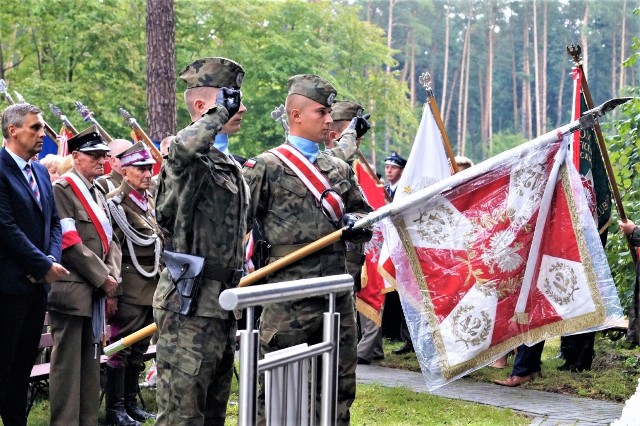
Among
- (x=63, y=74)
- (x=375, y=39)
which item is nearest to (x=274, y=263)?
(x=63, y=74)

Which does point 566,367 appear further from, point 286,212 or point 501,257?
point 286,212

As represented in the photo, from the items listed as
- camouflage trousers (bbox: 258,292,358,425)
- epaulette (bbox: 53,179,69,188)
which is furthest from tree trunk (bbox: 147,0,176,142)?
camouflage trousers (bbox: 258,292,358,425)

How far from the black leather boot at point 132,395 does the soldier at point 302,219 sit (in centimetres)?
241

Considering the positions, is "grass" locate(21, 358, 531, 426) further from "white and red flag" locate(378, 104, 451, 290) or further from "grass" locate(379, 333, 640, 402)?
"white and red flag" locate(378, 104, 451, 290)

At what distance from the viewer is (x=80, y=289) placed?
712 cm

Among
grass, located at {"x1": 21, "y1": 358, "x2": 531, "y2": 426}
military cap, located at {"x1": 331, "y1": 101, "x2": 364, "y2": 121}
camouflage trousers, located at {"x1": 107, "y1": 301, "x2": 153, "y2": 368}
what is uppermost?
military cap, located at {"x1": 331, "y1": 101, "x2": 364, "y2": 121}

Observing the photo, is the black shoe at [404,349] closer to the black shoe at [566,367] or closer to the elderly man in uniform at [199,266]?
the black shoe at [566,367]

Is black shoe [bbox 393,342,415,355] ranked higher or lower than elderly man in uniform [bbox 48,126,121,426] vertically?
lower

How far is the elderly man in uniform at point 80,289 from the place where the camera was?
7.11 metres

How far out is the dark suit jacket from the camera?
6.34m

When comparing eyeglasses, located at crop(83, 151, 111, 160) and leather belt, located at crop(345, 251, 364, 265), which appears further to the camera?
leather belt, located at crop(345, 251, 364, 265)

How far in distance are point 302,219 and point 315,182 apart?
24 cm

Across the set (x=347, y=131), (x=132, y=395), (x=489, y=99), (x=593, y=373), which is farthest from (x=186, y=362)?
(x=489, y=99)

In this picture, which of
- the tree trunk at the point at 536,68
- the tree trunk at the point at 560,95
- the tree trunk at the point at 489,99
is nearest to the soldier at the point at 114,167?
the tree trunk at the point at 536,68
